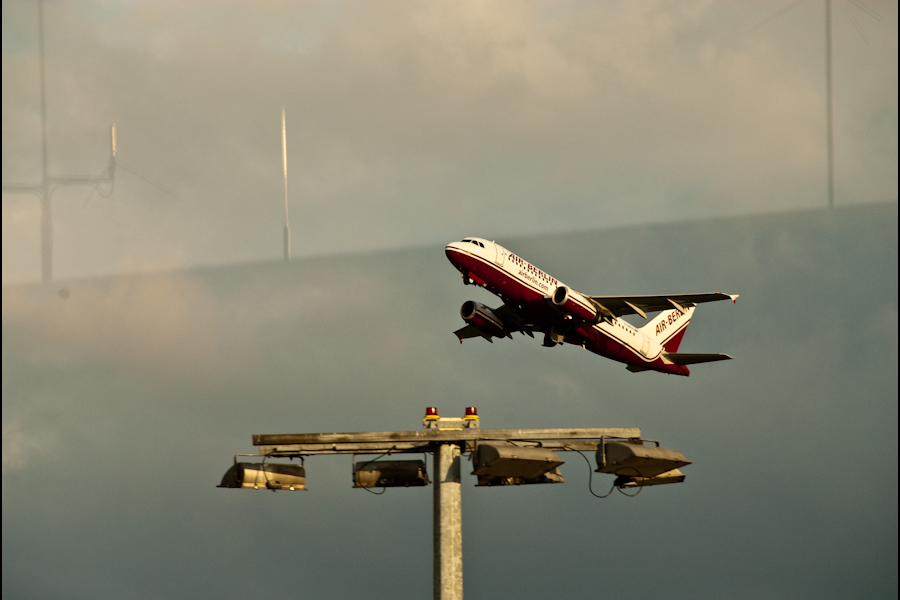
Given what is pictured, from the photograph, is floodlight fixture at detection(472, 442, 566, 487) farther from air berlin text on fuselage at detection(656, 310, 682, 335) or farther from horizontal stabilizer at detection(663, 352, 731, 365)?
air berlin text on fuselage at detection(656, 310, 682, 335)

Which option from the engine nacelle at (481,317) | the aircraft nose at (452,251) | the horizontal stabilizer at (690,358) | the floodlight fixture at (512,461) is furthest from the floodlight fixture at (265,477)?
the horizontal stabilizer at (690,358)

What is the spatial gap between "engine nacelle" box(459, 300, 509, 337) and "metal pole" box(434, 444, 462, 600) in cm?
2718

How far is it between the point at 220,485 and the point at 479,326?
30.3 m

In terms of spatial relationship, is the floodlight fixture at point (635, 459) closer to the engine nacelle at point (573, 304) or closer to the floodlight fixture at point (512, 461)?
the floodlight fixture at point (512, 461)

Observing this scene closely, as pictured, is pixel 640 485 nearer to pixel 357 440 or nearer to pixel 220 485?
pixel 357 440

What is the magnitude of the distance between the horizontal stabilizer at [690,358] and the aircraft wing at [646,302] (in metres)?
4.84

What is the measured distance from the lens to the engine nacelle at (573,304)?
187 ft

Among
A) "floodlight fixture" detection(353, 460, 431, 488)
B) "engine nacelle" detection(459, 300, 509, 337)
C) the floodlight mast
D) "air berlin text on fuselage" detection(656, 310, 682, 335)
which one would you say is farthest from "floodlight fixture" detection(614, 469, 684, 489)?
"air berlin text on fuselage" detection(656, 310, 682, 335)

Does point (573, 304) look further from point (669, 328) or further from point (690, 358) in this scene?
point (669, 328)

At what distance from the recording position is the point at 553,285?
193ft

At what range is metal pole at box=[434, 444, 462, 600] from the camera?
3350cm

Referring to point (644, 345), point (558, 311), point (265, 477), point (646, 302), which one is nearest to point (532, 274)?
point (558, 311)

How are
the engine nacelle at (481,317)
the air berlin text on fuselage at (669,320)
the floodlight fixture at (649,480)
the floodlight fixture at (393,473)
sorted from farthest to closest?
the air berlin text on fuselage at (669,320) < the engine nacelle at (481,317) < the floodlight fixture at (393,473) < the floodlight fixture at (649,480)

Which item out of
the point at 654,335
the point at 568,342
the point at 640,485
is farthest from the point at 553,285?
the point at 640,485
